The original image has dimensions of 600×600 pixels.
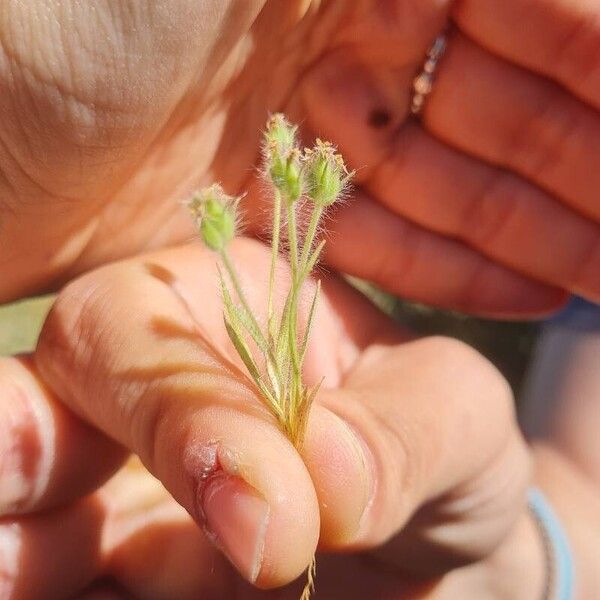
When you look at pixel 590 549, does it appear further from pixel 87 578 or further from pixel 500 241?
pixel 87 578

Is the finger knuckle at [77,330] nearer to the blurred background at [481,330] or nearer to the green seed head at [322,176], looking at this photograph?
the green seed head at [322,176]

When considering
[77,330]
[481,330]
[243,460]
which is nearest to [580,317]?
[481,330]

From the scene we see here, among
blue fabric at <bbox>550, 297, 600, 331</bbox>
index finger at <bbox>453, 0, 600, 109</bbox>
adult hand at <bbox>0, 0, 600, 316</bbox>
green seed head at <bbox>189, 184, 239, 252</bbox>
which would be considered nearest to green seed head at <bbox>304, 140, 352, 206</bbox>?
green seed head at <bbox>189, 184, 239, 252</bbox>

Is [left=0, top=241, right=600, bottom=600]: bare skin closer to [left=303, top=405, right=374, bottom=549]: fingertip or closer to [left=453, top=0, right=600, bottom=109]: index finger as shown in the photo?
[left=303, top=405, right=374, bottom=549]: fingertip

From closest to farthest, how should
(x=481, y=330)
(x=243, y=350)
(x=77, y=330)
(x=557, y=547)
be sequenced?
(x=243, y=350)
(x=77, y=330)
(x=557, y=547)
(x=481, y=330)

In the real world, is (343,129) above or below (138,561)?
above

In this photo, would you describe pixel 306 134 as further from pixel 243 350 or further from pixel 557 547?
pixel 557 547

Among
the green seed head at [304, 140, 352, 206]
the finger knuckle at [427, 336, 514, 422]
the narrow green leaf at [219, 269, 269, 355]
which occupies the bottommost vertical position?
the finger knuckle at [427, 336, 514, 422]
